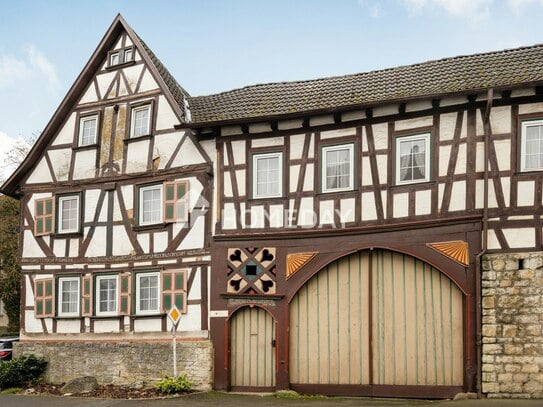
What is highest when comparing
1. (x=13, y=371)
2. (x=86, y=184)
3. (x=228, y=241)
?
(x=86, y=184)

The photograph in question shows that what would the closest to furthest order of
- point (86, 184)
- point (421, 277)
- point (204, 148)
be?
1. point (421, 277)
2. point (204, 148)
3. point (86, 184)

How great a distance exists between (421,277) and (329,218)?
2.73 metres

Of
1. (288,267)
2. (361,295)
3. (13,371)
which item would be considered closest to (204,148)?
(288,267)

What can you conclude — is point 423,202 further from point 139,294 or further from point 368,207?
point 139,294

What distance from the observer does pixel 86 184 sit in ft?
75.9

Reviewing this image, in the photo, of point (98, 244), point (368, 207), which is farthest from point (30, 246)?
point (368, 207)

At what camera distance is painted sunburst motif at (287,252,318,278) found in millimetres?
19250

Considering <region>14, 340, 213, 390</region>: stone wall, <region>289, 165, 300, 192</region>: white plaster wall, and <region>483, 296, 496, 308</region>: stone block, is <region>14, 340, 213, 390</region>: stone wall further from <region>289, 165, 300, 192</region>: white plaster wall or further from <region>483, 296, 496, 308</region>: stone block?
<region>483, 296, 496, 308</region>: stone block

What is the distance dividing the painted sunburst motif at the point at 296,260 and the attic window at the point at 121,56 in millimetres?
8291

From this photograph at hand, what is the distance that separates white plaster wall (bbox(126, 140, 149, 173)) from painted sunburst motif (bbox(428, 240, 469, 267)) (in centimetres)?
901

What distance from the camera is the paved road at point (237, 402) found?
16.2 meters

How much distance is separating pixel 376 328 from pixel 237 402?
3.74 meters

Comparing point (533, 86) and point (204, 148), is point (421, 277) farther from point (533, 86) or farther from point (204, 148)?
point (204, 148)

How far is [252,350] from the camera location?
19.8 metres
